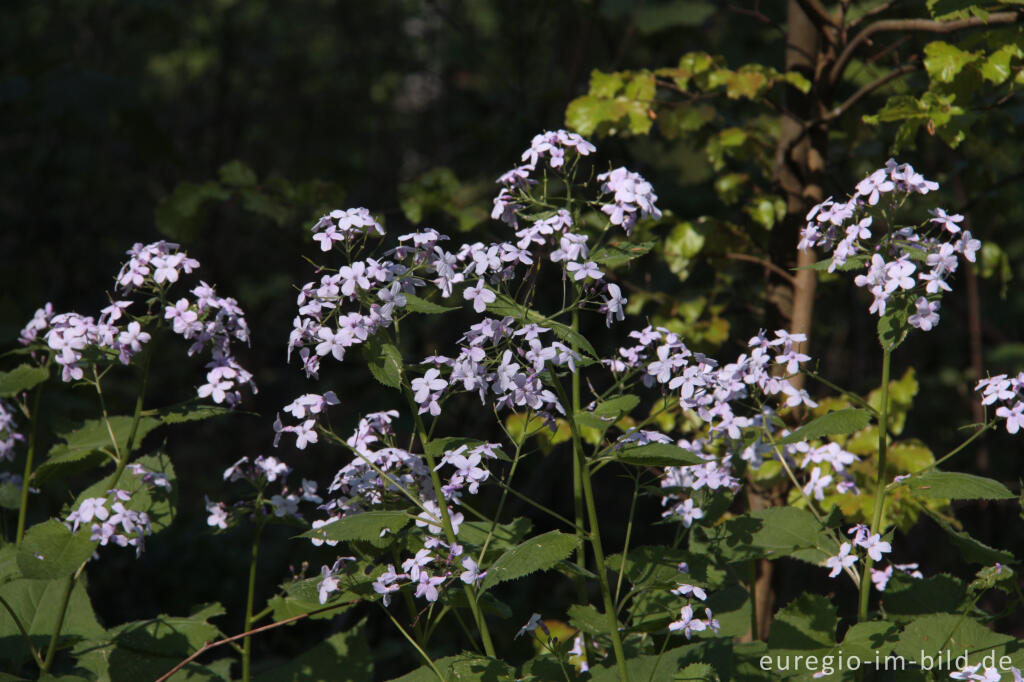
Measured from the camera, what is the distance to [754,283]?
315cm

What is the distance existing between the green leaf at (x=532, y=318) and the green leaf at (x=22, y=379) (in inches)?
39.8

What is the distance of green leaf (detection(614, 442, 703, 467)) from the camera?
150 cm

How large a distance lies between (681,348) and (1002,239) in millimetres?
4150

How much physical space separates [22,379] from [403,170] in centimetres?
515

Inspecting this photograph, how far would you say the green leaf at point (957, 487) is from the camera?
62.6 inches

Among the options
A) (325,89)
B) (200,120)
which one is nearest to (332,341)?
(200,120)

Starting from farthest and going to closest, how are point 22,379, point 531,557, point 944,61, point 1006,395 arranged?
point 944,61 → point 22,379 → point 1006,395 → point 531,557

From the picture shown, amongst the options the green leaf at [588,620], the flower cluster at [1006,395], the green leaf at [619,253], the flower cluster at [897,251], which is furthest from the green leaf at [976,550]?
the green leaf at [619,253]

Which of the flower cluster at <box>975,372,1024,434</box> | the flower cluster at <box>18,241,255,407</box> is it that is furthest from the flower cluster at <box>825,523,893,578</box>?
the flower cluster at <box>18,241,255,407</box>

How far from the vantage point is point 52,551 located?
66.2 inches

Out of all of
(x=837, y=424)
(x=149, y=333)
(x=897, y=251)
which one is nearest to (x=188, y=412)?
(x=149, y=333)

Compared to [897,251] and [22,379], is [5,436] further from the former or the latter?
[897,251]

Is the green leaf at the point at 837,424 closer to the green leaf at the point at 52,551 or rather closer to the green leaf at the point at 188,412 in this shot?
the green leaf at the point at 188,412

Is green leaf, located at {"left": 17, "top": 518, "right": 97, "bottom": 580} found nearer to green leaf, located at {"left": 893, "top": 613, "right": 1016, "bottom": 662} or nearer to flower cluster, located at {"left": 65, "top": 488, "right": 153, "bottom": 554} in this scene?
flower cluster, located at {"left": 65, "top": 488, "right": 153, "bottom": 554}
